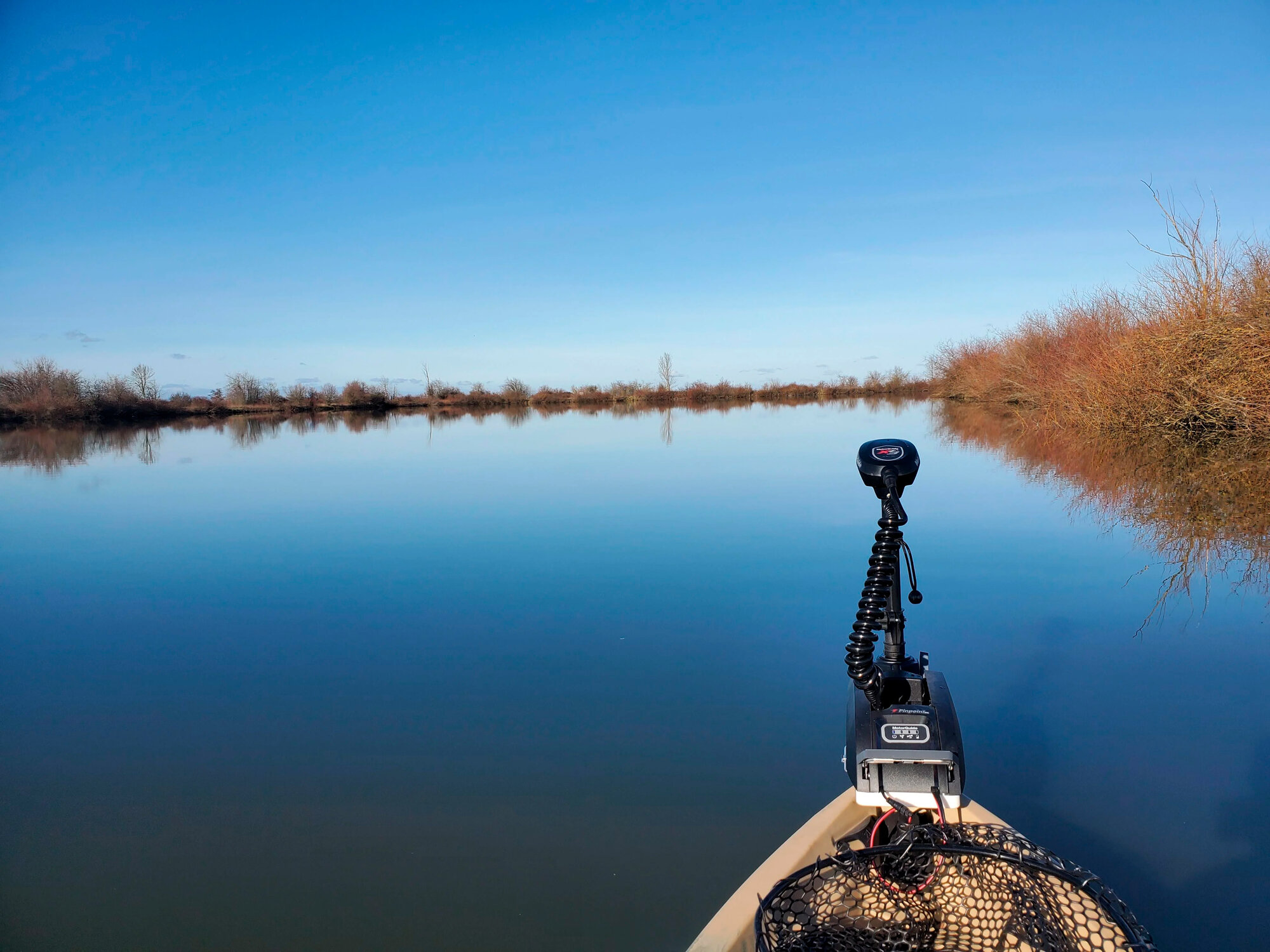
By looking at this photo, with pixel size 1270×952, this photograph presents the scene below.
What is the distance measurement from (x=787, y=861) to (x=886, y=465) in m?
0.95

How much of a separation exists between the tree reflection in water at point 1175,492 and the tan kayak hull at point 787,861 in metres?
3.24

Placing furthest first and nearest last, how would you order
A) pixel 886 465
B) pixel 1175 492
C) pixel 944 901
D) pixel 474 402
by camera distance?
pixel 474 402 → pixel 1175 492 → pixel 886 465 → pixel 944 901

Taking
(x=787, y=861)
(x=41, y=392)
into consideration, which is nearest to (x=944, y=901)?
(x=787, y=861)

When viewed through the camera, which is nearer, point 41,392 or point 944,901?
point 944,901

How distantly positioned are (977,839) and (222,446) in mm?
19049

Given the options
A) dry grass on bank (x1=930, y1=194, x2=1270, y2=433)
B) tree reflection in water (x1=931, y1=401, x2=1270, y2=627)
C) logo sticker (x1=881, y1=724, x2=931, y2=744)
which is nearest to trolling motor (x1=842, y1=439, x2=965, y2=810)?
logo sticker (x1=881, y1=724, x2=931, y2=744)

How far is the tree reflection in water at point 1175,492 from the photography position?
16.6 ft

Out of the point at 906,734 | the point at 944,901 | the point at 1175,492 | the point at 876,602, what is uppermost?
the point at 876,602

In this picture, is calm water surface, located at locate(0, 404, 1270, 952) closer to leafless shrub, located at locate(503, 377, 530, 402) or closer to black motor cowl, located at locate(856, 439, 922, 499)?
black motor cowl, located at locate(856, 439, 922, 499)

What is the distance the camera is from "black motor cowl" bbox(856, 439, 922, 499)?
1897 mm

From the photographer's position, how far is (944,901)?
164 centimetres

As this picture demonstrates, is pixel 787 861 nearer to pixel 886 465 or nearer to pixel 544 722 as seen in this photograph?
pixel 886 465

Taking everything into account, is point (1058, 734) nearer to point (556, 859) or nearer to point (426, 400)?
point (556, 859)

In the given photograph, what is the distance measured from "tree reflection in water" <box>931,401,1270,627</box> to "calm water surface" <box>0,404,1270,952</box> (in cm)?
30
